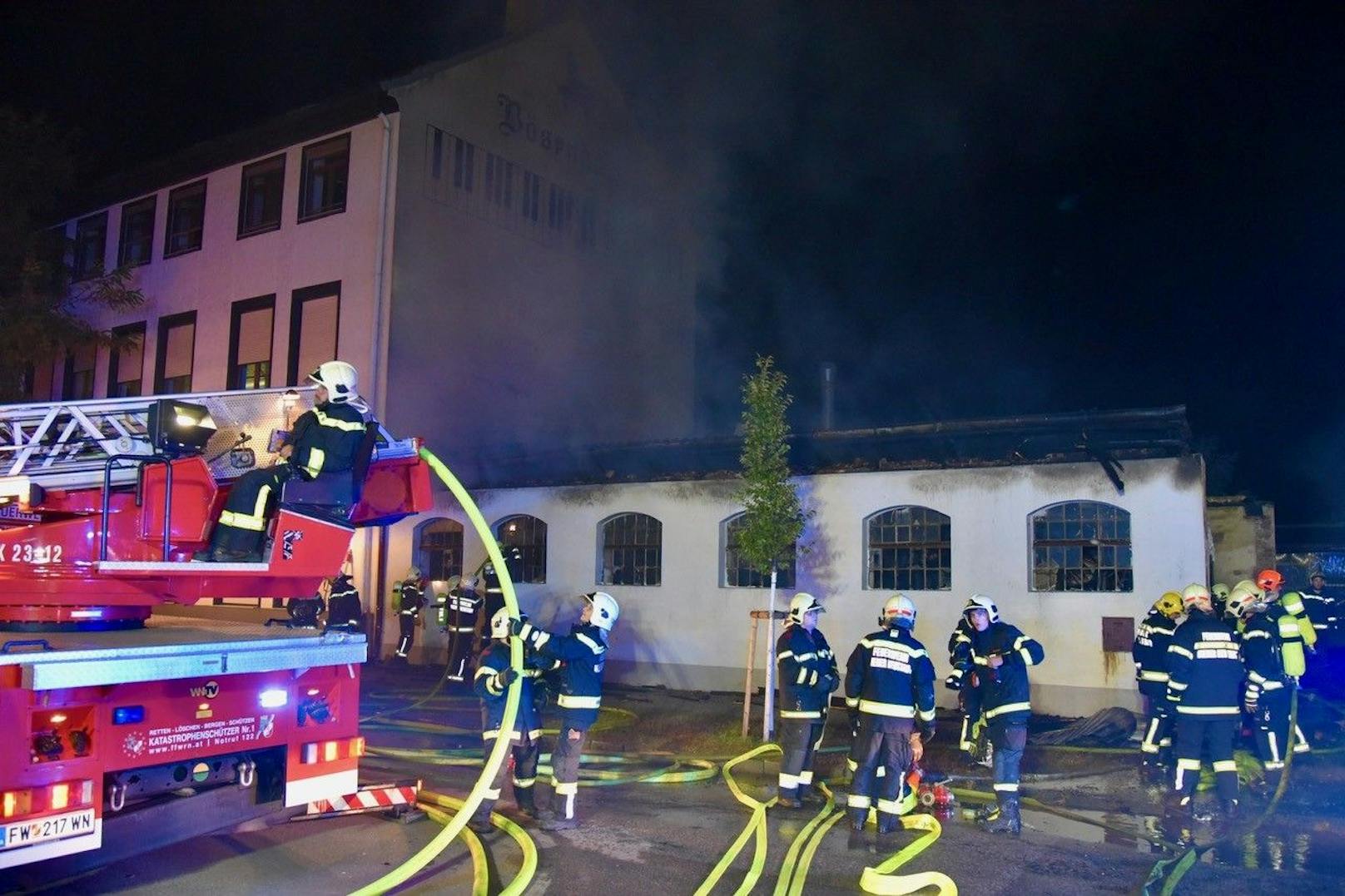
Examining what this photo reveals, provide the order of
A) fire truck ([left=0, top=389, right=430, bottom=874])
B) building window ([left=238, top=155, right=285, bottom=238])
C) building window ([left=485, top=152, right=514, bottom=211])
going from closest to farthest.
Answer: fire truck ([left=0, top=389, right=430, bottom=874])
building window ([left=238, top=155, right=285, bottom=238])
building window ([left=485, top=152, right=514, bottom=211])

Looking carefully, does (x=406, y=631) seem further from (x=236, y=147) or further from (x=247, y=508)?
(x=236, y=147)

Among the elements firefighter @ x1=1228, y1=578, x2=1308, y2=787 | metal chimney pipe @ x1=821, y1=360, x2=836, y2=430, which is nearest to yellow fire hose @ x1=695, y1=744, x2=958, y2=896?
firefighter @ x1=1228, y1=578, x2=1308, y2=787

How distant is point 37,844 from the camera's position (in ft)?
16.3

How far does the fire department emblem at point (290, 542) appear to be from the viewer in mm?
6051

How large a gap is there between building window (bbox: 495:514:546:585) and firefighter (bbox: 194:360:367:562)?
1098cm

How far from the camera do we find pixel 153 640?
5.66 metres

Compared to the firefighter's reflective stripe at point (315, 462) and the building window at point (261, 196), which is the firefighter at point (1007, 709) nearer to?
the firefighter's reflective stripe at point (315, 462)

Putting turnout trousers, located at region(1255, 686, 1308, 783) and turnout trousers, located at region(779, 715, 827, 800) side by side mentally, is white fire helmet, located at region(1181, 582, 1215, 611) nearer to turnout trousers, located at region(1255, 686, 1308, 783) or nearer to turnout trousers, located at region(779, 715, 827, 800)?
turnout trousers, located at region(1255, 686, 1308, 783)

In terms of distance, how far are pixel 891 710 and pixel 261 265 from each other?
17257 mm

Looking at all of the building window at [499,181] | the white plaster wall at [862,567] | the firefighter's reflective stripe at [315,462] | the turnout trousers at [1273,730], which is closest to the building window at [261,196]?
the building window at [499,181]

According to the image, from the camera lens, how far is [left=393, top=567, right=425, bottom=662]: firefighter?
16516 millimetres

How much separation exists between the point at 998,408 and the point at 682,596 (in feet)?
70.9

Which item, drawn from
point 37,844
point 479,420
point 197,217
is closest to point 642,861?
point 37,844

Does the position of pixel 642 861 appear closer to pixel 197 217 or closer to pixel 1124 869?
pixel 1124 869
